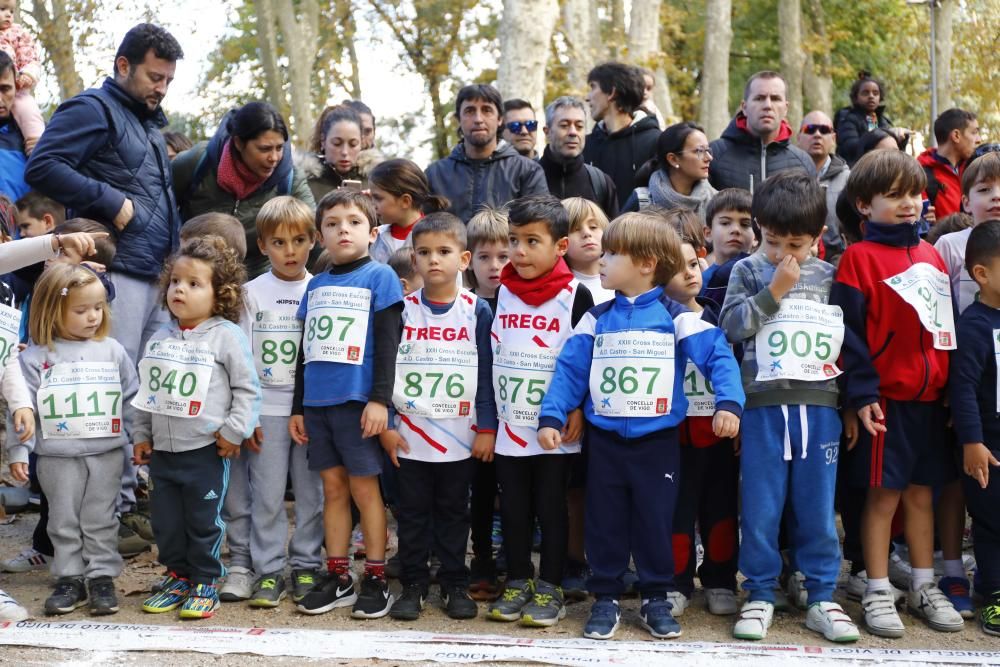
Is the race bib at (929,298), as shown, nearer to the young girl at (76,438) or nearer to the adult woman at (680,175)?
the adult woman at (680,175)

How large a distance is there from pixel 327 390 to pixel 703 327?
174cm

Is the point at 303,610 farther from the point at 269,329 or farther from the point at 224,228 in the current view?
the point at 224,228

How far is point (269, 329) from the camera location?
5.66 meters

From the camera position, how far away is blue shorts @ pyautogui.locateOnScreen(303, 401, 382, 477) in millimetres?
5402

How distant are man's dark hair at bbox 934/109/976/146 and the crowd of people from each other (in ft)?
7.26

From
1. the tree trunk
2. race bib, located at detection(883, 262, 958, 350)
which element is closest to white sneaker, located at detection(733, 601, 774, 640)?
race bib, located at detection(883, 262, 958, 350)

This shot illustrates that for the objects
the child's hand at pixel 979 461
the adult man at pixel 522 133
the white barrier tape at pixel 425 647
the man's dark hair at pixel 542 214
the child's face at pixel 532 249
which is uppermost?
the adult man at pixel 522 133

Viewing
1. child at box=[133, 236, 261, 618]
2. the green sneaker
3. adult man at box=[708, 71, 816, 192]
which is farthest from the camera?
adult man at box=[708, 71, 816, 192]

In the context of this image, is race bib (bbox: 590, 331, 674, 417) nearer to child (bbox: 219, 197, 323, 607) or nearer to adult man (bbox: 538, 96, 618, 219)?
child (bbox: 219, 197, 323, 607)

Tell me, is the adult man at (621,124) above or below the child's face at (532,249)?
above

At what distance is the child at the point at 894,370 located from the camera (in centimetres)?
514

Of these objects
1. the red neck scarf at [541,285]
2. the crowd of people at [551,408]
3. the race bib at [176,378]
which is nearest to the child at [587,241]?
the crowd of people at [551,408]

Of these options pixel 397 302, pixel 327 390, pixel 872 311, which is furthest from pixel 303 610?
pixel 872 311

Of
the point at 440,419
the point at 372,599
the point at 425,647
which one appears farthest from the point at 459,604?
the point at 440,419
